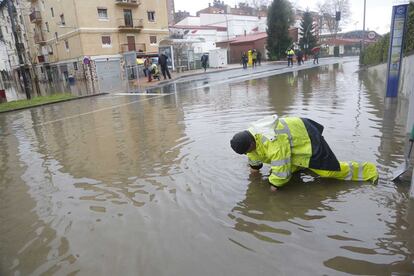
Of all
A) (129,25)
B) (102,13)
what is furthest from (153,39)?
(102,13)

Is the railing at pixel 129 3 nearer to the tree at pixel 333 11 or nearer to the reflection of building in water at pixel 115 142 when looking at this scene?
the reflection of building in water at pixel 115 142

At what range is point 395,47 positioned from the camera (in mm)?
9539

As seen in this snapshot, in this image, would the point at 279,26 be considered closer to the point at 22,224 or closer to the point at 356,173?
the point at 356,173

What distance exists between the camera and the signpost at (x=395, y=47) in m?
9.22

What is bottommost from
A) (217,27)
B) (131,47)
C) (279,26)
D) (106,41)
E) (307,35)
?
(131,47)

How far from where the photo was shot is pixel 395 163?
5020 mm

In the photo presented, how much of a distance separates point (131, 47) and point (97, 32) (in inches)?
156

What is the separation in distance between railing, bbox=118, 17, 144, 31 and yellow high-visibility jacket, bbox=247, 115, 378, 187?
121 ft

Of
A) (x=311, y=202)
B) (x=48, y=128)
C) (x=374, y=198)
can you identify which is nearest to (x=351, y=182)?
(x=374, y=198)

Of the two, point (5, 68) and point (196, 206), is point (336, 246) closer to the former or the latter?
point (196, 206)

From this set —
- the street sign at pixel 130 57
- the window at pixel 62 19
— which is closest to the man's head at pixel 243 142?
the street sign at pixel 130 57

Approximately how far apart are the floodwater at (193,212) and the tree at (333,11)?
74.0 m

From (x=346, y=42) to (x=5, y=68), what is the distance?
62849mm

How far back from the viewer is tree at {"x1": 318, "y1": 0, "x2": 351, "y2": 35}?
2890 inches
